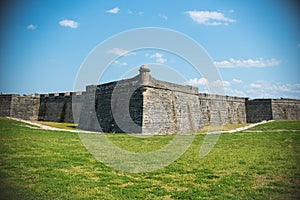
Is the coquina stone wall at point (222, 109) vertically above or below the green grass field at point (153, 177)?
above

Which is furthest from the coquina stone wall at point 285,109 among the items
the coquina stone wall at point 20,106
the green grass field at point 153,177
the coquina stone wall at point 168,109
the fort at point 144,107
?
the coquina stone wall at point 20,106

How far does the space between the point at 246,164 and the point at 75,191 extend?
4188 millimetres

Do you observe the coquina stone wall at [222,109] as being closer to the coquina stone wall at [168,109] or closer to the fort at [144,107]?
the fort at [144,107]

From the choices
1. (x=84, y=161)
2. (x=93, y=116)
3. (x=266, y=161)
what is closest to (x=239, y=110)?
(x=93, y=116)

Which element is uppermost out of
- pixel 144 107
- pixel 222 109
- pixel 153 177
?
pixel 222 109

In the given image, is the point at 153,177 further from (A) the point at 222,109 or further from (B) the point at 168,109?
(A) the point at 222,109

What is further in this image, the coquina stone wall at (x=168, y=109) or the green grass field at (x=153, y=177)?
the coquina stone wall at (x=168, y=109)

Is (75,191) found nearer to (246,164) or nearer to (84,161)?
(84,161)

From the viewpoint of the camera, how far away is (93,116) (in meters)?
18.5

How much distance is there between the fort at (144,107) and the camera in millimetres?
14750

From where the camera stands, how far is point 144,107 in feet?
46.6

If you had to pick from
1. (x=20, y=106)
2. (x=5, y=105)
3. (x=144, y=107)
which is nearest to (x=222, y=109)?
(x=144, y=107)

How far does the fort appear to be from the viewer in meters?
14.8

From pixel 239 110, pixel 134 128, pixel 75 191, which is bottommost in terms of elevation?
pixel 75 191
